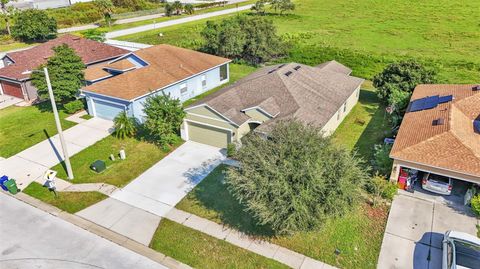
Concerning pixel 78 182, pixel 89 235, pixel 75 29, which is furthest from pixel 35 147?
pixel 75 29

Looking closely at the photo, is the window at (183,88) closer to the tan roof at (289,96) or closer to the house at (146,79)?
the house at (146,79)

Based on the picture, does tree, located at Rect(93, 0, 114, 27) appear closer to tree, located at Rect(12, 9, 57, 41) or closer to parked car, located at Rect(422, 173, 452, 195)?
tree, located at Rect(12, 9, 57, 41)

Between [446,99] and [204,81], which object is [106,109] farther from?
[446,99]

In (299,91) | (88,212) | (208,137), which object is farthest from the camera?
(299,91)

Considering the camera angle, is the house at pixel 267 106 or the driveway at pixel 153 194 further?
the house at pixel 267 106

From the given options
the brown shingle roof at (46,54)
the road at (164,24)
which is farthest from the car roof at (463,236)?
the road at (164,24)

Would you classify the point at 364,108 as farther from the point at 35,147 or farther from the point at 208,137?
the point at 35,147
